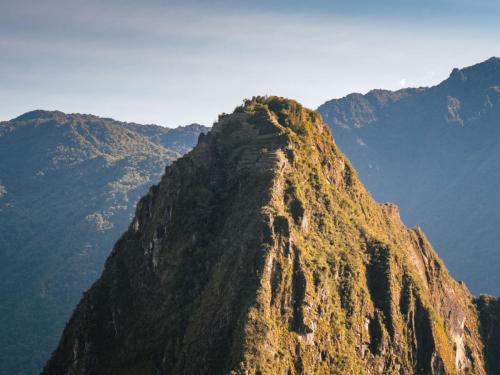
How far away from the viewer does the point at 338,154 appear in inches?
4545

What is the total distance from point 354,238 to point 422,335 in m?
21.0

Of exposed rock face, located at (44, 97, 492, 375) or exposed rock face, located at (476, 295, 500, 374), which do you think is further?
exposed rock face, located at (476, 295, 500, 374)

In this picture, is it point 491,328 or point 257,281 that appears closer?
point 257,281

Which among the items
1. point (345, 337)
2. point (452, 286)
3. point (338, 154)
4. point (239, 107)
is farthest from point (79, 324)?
point (452, 286)

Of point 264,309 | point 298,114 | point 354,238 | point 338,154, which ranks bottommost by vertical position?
point 264,309

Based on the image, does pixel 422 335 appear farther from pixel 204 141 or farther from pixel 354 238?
pixel 204 141

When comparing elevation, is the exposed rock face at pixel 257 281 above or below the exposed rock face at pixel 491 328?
above

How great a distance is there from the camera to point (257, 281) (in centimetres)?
7169

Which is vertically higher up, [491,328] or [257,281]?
[257,281]

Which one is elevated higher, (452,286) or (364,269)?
(364,269)

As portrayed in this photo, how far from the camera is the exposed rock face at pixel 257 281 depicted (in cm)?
7138

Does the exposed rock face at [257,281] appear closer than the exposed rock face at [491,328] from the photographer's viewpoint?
Yes

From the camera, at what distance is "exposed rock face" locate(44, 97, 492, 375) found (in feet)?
234

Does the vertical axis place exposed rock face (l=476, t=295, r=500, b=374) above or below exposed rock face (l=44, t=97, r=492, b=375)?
below
